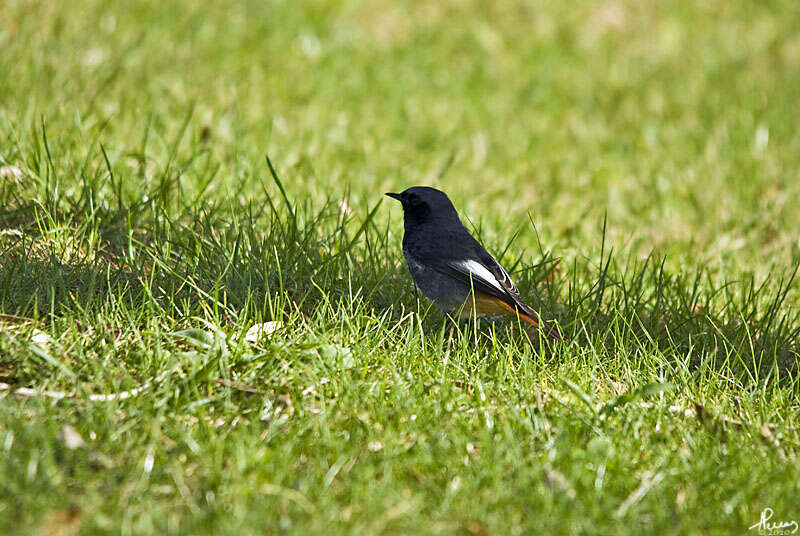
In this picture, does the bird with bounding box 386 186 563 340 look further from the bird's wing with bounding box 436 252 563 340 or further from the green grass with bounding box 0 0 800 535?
the green grass with bounding box 0 0 800 535

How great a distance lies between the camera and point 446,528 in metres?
2.55

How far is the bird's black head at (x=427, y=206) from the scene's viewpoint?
4.35 meters

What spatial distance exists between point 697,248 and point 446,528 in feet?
13.4

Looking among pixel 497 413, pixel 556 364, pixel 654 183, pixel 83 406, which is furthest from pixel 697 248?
pixel 83 406

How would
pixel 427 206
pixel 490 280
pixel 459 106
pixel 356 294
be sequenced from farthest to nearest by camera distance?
pixel 459 106, pixel 427 206, pixel 490 280, pixel 356 294

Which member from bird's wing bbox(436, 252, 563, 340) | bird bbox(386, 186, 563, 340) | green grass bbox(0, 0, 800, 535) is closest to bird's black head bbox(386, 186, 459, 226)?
bird bbox(386, 186, 563, 340)

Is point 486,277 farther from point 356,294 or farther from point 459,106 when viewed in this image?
point 459,106

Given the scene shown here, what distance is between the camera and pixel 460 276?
399 cm

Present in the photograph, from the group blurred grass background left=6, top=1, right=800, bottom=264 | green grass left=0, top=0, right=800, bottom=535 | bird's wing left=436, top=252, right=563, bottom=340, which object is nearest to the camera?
green grass left=0, top=0, right=800, bottom=535

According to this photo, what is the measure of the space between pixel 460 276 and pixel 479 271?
10cm

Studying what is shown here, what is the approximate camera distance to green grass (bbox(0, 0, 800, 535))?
8.78ft

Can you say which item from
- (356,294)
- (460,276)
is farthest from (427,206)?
(356,294)

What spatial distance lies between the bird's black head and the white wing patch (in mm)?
408

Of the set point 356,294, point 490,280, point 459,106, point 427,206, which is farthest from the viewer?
point 459,106
